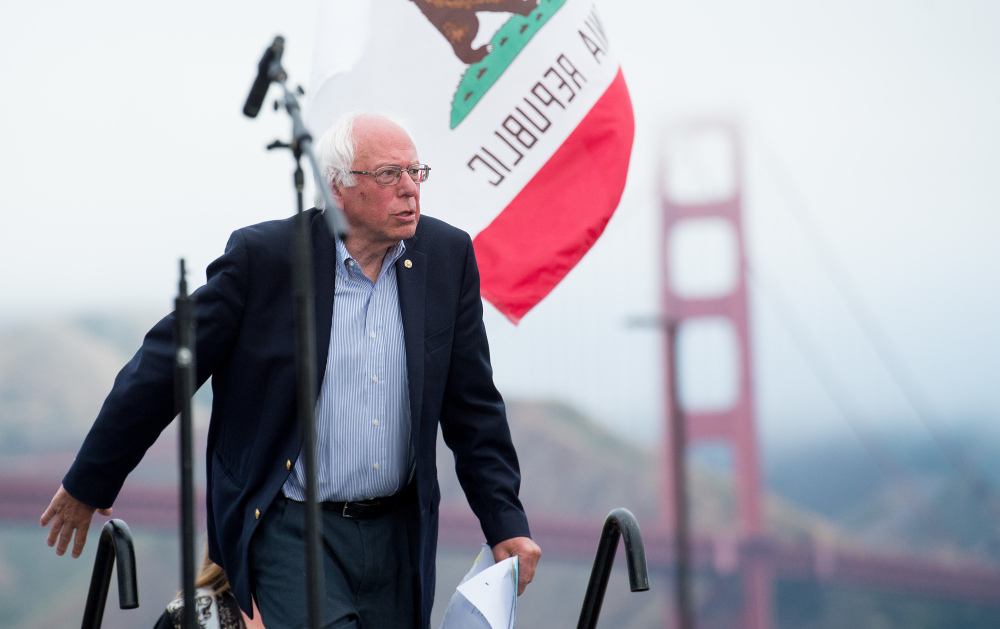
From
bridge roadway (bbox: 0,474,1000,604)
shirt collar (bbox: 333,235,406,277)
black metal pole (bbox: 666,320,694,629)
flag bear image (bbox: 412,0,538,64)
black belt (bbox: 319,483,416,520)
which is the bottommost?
bridge roadway (bbox: 0,474,1000,604)

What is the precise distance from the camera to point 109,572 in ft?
6.59

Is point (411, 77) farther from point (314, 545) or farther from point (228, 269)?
point (314, 545)

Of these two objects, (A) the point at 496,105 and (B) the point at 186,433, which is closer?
(B) the point at 186,433

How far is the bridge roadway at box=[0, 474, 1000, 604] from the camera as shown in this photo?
528 inches

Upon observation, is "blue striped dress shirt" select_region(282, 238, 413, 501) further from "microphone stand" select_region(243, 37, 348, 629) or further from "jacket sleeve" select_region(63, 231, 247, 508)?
"microphone stand" select_region(243, 37, 348, 629)

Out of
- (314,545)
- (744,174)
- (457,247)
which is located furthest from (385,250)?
(744,174)

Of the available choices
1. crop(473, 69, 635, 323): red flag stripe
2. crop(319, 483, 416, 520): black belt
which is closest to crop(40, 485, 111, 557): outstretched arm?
crop(319, 483, 416, 520): black belt

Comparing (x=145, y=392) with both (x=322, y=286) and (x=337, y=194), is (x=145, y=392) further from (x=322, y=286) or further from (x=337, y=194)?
(x=337, y=194)

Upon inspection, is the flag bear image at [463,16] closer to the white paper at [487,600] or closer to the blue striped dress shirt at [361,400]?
the blue striped dress shirt at [361,400]

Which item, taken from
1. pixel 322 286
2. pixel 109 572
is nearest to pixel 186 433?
pixel 322 286

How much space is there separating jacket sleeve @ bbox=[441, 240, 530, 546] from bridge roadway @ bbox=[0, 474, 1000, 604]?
12.2 metres

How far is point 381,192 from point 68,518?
704 millimetres

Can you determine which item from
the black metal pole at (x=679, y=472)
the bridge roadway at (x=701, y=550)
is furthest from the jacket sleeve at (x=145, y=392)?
the bridge roadway at (x=701, y=550)

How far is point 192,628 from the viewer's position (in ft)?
4.42
